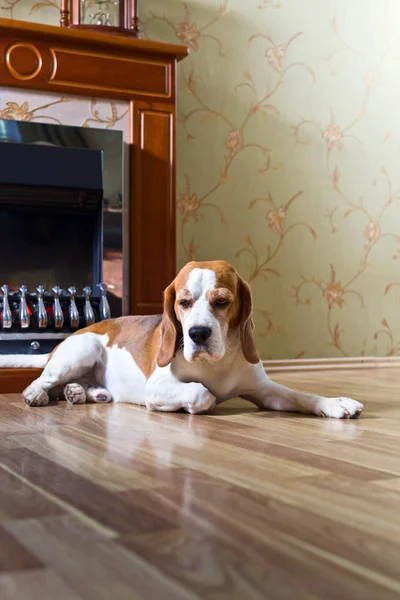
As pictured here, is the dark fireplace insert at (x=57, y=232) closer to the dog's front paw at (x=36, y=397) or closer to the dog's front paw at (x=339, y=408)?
the dog's front paw at (x=36, y=397)

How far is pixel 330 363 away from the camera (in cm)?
403

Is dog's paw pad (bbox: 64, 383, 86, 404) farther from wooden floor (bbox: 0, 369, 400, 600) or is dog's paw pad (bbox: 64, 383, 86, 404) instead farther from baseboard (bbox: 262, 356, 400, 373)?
baseboard (bbox: 262, 356, 400, 373)

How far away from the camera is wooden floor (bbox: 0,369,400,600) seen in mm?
785

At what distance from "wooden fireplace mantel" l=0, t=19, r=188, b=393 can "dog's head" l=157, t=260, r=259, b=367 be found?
2.94 feet

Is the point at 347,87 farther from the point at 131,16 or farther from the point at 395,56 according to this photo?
the point at 131,16

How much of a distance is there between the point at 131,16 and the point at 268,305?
61.8 inches

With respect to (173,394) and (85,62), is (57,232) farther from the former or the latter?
(173,394)

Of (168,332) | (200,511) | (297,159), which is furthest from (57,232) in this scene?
(200,511)

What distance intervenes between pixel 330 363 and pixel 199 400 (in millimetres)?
2027

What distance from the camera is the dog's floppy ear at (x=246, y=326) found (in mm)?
2180

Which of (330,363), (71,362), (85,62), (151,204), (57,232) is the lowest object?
(330,363)

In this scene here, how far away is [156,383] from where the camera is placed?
2.23 m

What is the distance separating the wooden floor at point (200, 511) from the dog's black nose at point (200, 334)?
0.23 meters

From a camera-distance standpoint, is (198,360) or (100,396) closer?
(198,360)
